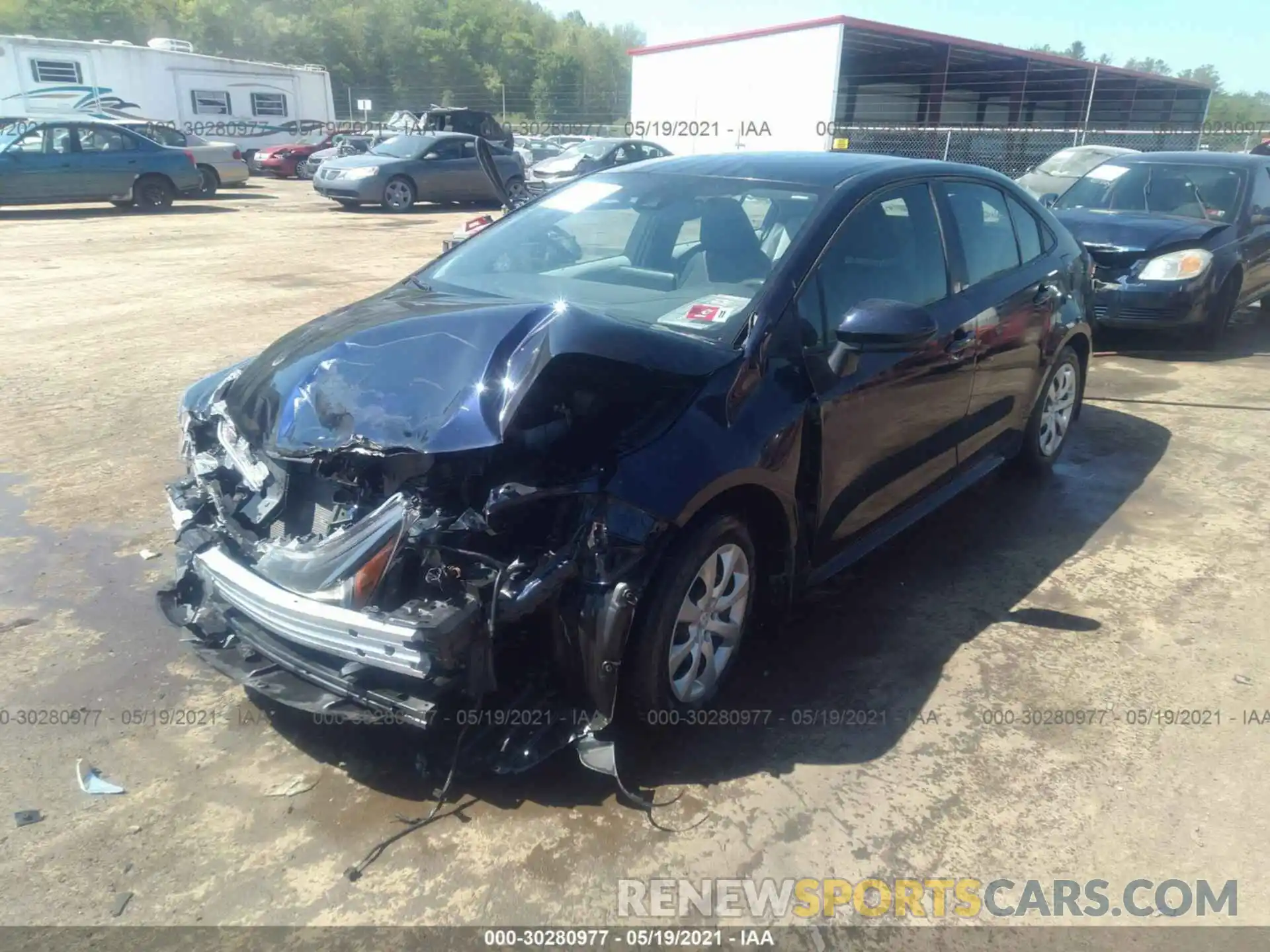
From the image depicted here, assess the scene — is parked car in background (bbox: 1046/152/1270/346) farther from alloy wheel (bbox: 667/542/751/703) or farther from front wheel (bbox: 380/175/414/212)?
front wheel (bbox: 380/175/414/212)

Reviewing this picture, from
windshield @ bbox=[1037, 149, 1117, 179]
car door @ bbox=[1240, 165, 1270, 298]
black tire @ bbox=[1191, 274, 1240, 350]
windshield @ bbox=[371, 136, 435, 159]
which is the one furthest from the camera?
windshield @ bbox=[371, 136, 435, 159]

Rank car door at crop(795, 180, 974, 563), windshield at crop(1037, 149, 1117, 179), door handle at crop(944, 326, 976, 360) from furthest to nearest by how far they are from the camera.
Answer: windshield at crop(1037, 149, 1117, 179) → door handle at crop(944, 326, 976, 360) → car door at crop(795, 180, 974, 563)

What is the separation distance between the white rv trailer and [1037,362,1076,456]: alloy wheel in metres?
26.0

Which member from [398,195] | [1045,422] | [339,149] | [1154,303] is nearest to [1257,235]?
[1154,303]

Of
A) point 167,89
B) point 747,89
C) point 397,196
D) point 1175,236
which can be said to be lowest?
point 397,196

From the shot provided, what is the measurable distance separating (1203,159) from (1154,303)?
7.27 ft

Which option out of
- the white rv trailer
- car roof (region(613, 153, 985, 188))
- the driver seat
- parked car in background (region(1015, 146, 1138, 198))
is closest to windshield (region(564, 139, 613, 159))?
parked car in background (region(1015, 146, 1138, 198))

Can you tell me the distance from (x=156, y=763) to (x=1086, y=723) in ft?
9.97

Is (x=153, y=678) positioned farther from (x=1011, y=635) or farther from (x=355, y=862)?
(x=1011, y=635)

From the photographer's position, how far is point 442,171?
19.4 meters

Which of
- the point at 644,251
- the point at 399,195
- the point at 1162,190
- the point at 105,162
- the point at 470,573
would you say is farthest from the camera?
the point at 399,195

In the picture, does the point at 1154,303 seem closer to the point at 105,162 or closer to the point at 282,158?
the point at 105,162

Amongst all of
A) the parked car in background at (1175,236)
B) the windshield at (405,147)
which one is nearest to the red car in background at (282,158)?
the windshield at (405,147)

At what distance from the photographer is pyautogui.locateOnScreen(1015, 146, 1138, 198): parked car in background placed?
14000mm
